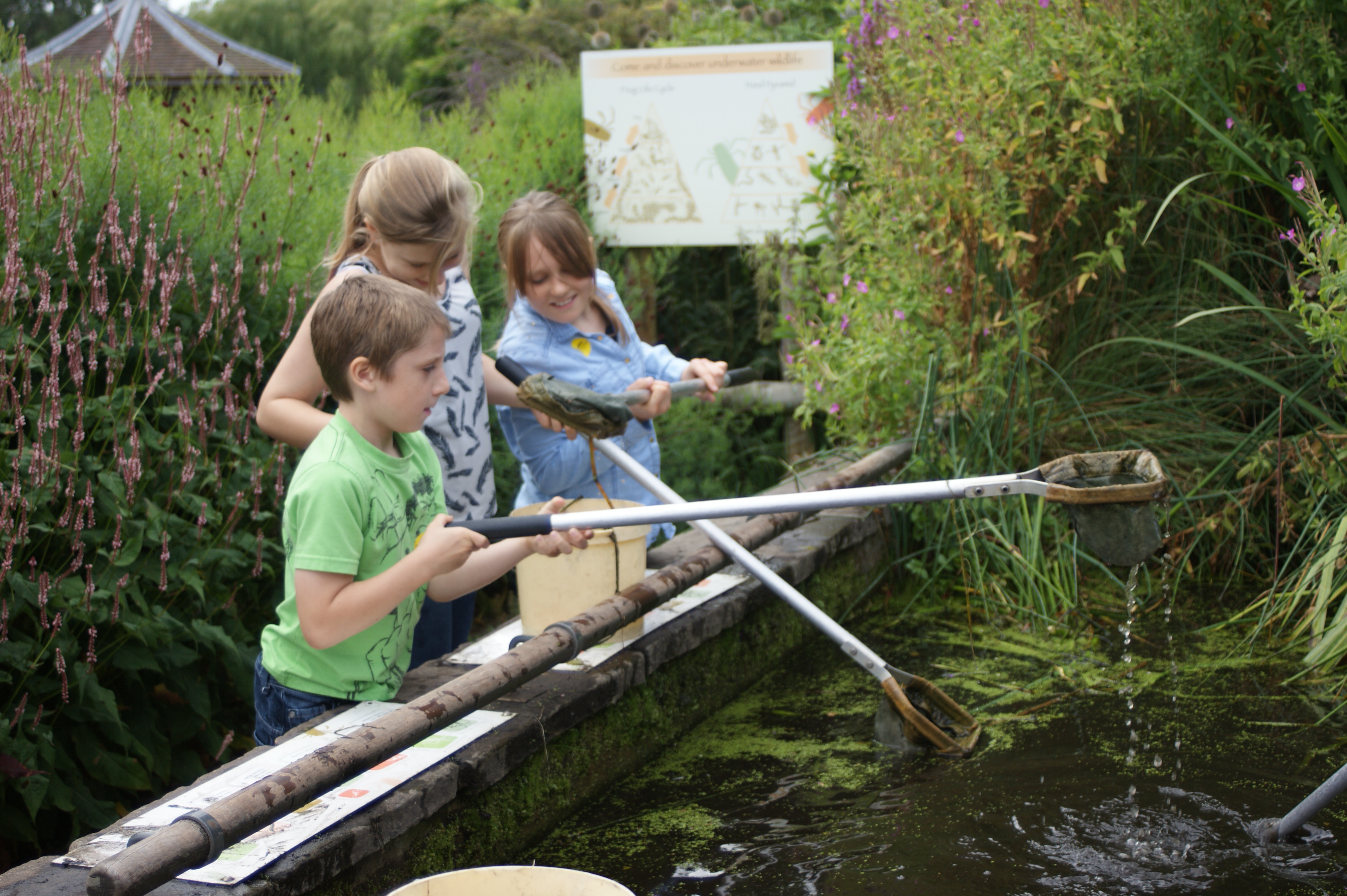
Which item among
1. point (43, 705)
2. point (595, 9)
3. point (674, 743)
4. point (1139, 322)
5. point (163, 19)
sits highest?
point (163, 19)

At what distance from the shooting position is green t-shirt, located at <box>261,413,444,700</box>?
2.11 meters

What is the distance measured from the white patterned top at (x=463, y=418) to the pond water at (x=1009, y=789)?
33.3 inches

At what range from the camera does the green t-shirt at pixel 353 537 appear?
211 cm

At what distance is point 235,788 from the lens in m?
2.05

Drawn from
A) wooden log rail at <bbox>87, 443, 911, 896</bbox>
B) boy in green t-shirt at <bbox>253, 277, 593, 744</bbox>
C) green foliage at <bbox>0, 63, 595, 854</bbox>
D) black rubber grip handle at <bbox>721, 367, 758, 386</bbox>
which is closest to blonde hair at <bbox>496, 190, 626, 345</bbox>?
black rubber grip handle at <bbox>721, 367, 758, 386</bbox>

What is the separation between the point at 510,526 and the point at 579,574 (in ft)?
2.63

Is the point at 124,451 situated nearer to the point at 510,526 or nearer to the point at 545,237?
the point at 545,237

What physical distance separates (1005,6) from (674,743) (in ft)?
9.50

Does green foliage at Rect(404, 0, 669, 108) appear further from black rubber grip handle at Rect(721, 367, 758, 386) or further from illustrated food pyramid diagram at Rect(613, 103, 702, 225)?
black rubber grip handle at Rect(721, 367, 758, 386)

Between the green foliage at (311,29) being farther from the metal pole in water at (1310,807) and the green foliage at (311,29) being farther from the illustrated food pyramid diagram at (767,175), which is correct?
the metal pole in water at (1310,807)

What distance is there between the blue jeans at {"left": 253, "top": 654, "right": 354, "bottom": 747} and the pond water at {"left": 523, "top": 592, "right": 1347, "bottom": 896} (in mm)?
559

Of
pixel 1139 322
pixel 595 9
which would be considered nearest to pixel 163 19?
pixel 595 9

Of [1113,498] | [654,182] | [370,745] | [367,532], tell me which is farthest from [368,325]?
[654,182]

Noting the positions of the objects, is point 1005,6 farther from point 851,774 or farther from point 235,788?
point 235,788
